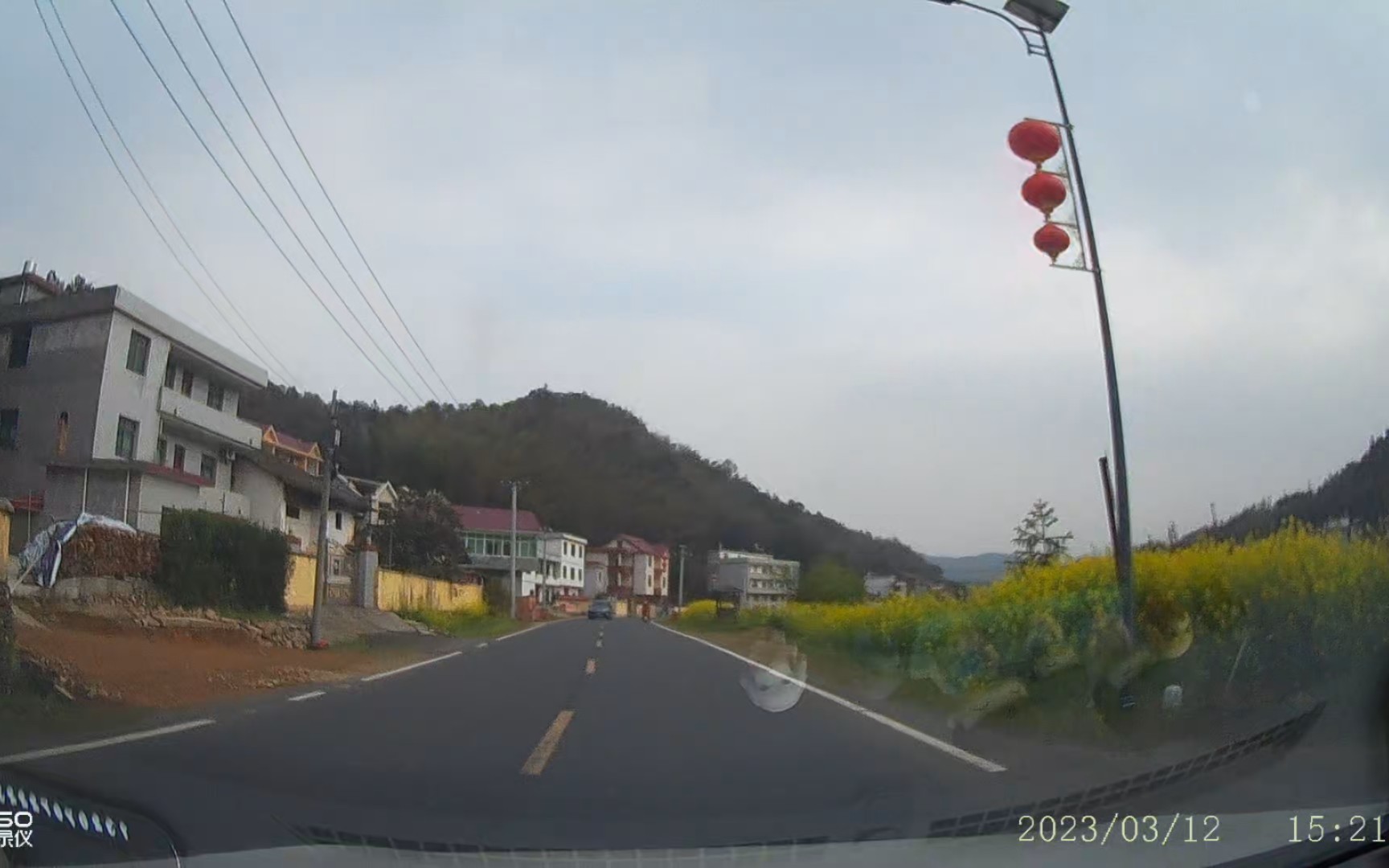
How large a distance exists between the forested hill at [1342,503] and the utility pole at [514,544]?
17.2 meters

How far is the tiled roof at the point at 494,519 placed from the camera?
35.3 meters

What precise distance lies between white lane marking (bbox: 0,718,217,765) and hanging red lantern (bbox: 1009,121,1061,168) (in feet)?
26.9

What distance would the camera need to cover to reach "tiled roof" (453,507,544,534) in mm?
35281

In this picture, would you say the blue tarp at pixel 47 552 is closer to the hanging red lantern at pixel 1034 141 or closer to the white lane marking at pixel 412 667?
the white lane marking at pixel 412 667

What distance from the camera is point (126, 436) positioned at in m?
23.3

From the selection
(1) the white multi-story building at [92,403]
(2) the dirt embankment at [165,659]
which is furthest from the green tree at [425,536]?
(2) the dirt embankment at [165,659]

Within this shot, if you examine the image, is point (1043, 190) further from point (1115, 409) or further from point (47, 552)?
point (47, 552)

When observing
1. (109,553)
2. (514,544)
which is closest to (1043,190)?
(109,553)

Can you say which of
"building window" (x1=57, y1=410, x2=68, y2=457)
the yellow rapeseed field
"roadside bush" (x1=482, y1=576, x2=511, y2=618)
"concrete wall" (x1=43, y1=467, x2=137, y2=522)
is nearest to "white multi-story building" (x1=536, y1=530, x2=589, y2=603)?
"roadside bush" (x1=482, y1=576, x2=511, y2=618)

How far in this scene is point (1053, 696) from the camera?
30.9 feet

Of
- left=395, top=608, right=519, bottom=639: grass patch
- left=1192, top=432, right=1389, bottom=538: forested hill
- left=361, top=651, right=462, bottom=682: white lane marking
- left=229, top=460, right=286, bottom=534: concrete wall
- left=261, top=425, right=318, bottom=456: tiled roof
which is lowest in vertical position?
left=395, top=608, right=519, bottom=639: grass patch

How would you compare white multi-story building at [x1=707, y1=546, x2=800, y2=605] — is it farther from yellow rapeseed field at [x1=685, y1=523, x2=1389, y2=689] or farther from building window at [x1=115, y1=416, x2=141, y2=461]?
building window at [x1=115, y1=416, x2=141, y2=461]

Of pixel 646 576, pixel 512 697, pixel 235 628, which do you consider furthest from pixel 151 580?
pixel 646 576

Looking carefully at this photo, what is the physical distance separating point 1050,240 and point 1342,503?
5.21 m
